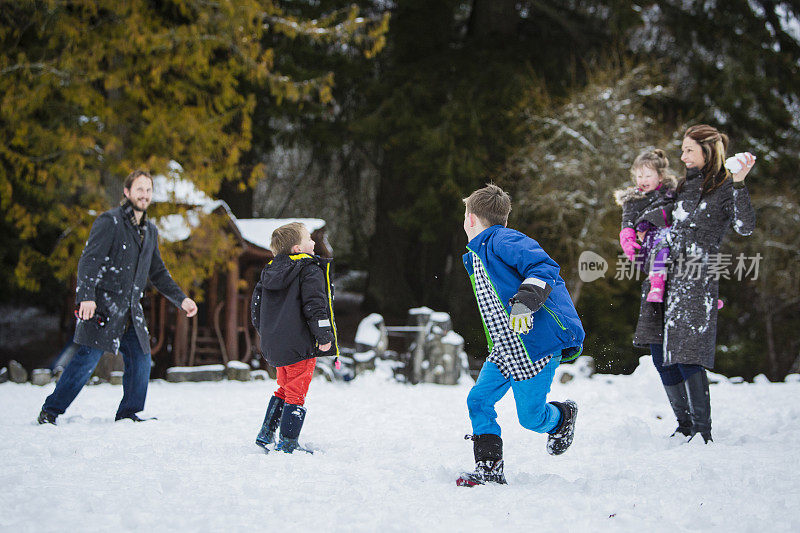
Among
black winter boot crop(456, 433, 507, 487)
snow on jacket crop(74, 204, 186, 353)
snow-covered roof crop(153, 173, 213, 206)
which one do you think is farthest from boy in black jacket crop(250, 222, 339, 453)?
snow-covered roof crop(153, 173, 213, 206)

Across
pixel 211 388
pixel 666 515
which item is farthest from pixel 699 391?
pixel 211 388

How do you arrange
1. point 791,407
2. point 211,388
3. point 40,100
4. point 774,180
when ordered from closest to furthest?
point 791,407 → point 211,388 → point 40,100 → point 774,180

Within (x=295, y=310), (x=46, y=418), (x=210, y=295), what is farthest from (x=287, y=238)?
(x=210, y=295)

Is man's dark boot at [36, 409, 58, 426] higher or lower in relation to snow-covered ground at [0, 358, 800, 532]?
lower

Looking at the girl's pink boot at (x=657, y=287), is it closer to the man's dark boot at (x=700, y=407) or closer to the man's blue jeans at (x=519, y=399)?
the man's dark boot at (x=700, y=407)

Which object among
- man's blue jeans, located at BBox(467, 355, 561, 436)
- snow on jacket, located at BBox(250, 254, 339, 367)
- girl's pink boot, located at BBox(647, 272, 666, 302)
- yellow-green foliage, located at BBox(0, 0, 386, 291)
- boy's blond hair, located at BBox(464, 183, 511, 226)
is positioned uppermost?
yellow-green foliage, located at BBox(0, 0, 386, 291)

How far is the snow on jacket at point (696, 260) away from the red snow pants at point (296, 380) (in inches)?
86.7

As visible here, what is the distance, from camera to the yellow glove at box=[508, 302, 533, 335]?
3.34 m

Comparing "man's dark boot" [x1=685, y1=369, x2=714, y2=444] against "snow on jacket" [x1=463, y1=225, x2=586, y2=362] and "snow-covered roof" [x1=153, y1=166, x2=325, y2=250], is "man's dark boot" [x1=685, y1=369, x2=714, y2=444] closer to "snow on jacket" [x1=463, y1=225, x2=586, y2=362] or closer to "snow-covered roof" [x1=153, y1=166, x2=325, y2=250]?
"snow on jacket" [x1=463, y1=225, x2=586, y2=362]

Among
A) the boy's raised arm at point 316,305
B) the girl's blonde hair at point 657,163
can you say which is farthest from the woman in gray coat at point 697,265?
the boy's raised arm at point 316,305

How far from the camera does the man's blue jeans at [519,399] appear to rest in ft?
11.7

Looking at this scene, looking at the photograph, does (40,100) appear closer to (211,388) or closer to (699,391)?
(211,388)

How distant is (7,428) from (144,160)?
5.62 metres

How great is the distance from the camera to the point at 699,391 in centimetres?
465
